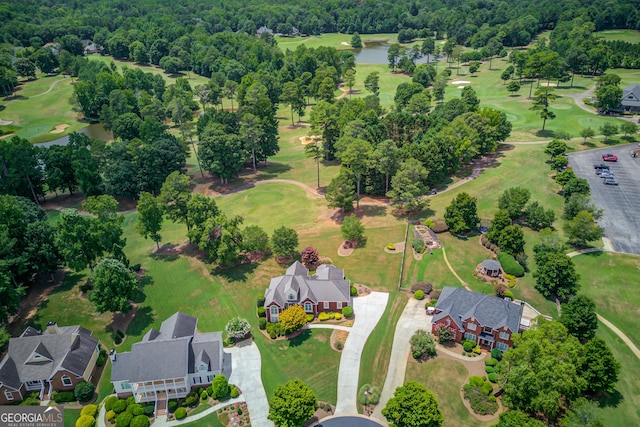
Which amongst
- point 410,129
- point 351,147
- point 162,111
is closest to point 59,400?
point 351,147

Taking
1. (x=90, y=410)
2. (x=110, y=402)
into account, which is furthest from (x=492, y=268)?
(x=90, y=410)

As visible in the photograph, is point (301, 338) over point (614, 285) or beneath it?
beneath

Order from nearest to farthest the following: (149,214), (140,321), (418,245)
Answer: (140,321) < (149,214) < (418,245)

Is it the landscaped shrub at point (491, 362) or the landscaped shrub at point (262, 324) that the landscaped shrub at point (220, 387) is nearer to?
the landscaped shrub at point (262, 324)

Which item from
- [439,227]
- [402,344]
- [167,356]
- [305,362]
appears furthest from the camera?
[439,227]

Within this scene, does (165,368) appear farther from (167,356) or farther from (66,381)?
(66,381)

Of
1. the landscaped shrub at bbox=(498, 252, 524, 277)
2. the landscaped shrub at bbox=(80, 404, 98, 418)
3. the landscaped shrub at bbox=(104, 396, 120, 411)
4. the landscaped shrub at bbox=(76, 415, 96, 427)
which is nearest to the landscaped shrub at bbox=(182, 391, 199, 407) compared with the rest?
the landscaped shrub at bbox=(104, 396, 120, 411)
